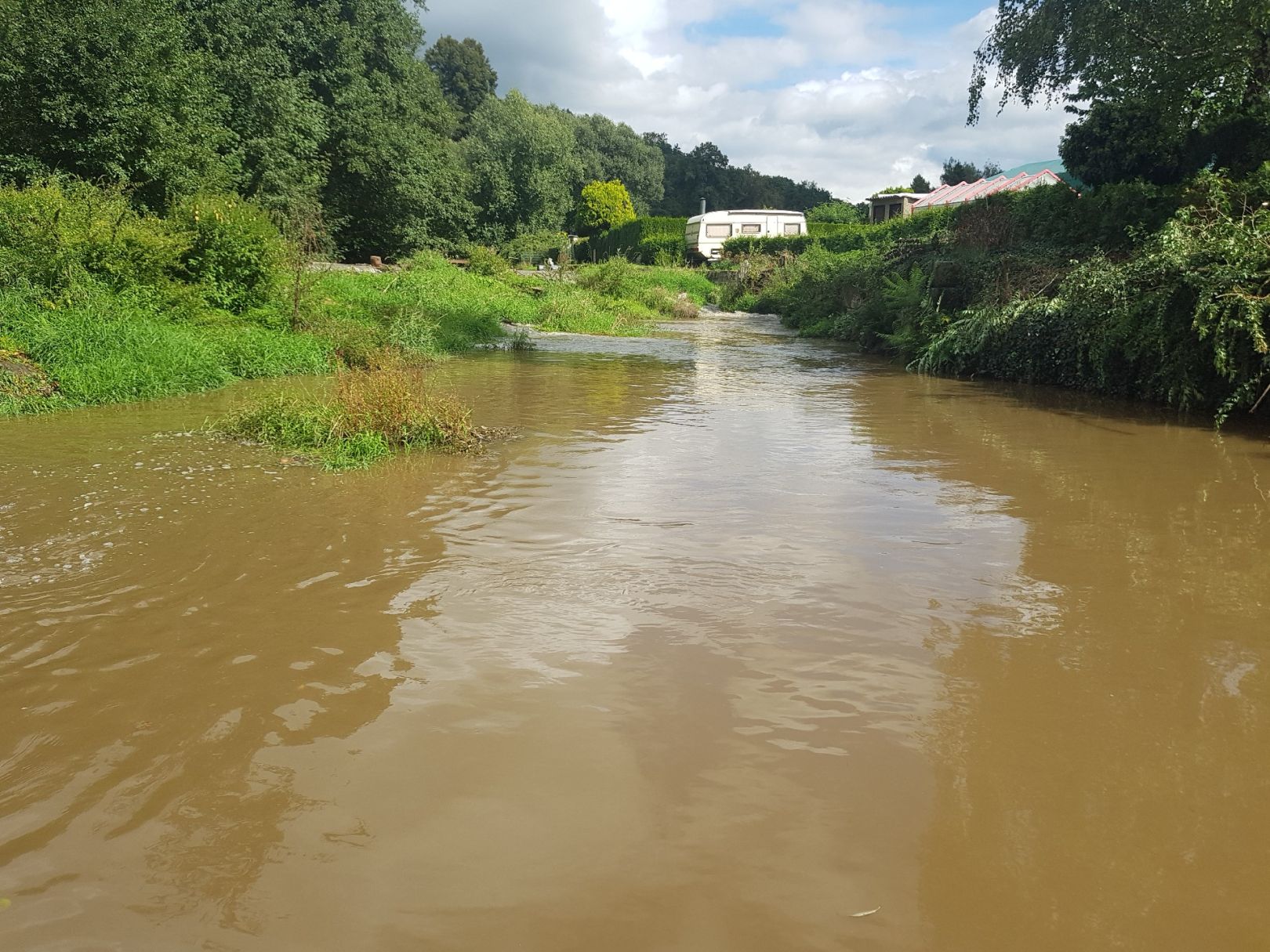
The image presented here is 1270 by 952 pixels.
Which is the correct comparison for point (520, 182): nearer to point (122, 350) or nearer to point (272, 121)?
point (272, 121)

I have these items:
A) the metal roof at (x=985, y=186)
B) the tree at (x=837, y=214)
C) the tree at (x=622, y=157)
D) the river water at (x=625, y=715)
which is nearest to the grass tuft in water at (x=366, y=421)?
the river water at (x=625, y=715)

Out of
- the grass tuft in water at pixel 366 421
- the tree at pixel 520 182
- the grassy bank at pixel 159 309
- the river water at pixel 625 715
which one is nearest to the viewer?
the river water at pixel 625 715

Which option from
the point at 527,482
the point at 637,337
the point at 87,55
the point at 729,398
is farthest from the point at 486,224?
the point at 527,482

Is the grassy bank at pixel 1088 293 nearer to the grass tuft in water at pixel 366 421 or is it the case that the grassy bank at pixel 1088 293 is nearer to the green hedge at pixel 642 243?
the grass tuft in water at pixel 366 421

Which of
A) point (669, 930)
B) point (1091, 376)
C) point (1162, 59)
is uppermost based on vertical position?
point (1162, 59)

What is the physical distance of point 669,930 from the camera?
2.73m

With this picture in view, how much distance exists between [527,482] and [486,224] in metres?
38.1

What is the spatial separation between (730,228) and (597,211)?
1906 cm

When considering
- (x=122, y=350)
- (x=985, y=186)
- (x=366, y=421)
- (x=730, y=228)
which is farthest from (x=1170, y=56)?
(x=730, y=228)

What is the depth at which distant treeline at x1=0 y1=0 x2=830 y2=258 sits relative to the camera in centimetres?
1959

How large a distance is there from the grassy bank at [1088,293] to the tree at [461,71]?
236 ft

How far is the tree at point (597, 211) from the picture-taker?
69500 millimetres

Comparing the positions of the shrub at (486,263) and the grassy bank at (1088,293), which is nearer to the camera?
the grassy bank at (1088,293)

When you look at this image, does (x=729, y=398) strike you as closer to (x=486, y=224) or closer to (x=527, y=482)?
(x=527, y=482)
